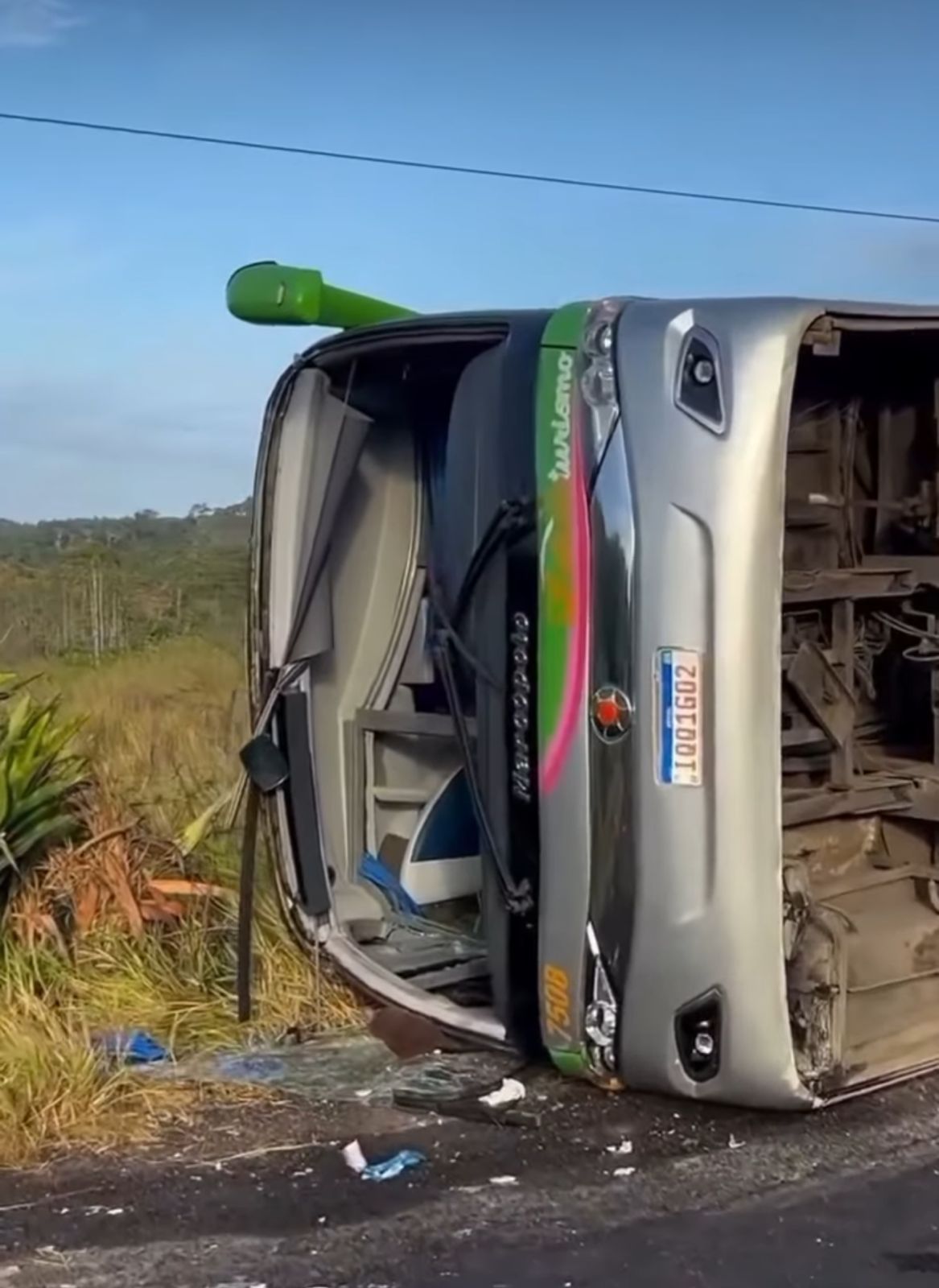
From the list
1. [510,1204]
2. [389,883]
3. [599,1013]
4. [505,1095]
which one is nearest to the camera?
[510,1204]

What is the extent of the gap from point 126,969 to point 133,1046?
1.70 ft

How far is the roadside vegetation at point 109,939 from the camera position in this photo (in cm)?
502

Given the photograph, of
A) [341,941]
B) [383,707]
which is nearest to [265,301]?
[383,707]

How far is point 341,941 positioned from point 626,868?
156cm

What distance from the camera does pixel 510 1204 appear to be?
14.4 feet

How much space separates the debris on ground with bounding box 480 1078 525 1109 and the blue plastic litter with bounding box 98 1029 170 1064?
101cm

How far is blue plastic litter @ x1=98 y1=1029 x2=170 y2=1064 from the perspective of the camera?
5.43 metres

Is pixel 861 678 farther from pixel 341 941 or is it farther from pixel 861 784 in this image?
pixel 341 941

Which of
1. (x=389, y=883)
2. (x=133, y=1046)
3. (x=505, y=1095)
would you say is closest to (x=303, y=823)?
(x=389, y=883)

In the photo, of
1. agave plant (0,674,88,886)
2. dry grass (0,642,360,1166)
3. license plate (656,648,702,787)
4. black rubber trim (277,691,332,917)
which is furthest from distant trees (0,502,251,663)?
license plate (656,648,702,787)

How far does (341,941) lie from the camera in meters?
5.98

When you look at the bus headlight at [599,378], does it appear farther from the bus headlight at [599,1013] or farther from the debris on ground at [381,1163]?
the debris on ground at [381,1163]

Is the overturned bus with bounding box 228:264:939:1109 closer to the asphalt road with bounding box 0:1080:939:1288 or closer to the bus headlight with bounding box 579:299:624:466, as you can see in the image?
the bus headlight with bounding box 579:299:624:466

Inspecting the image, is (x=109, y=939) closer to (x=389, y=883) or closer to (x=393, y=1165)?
(x=389, y=883)
